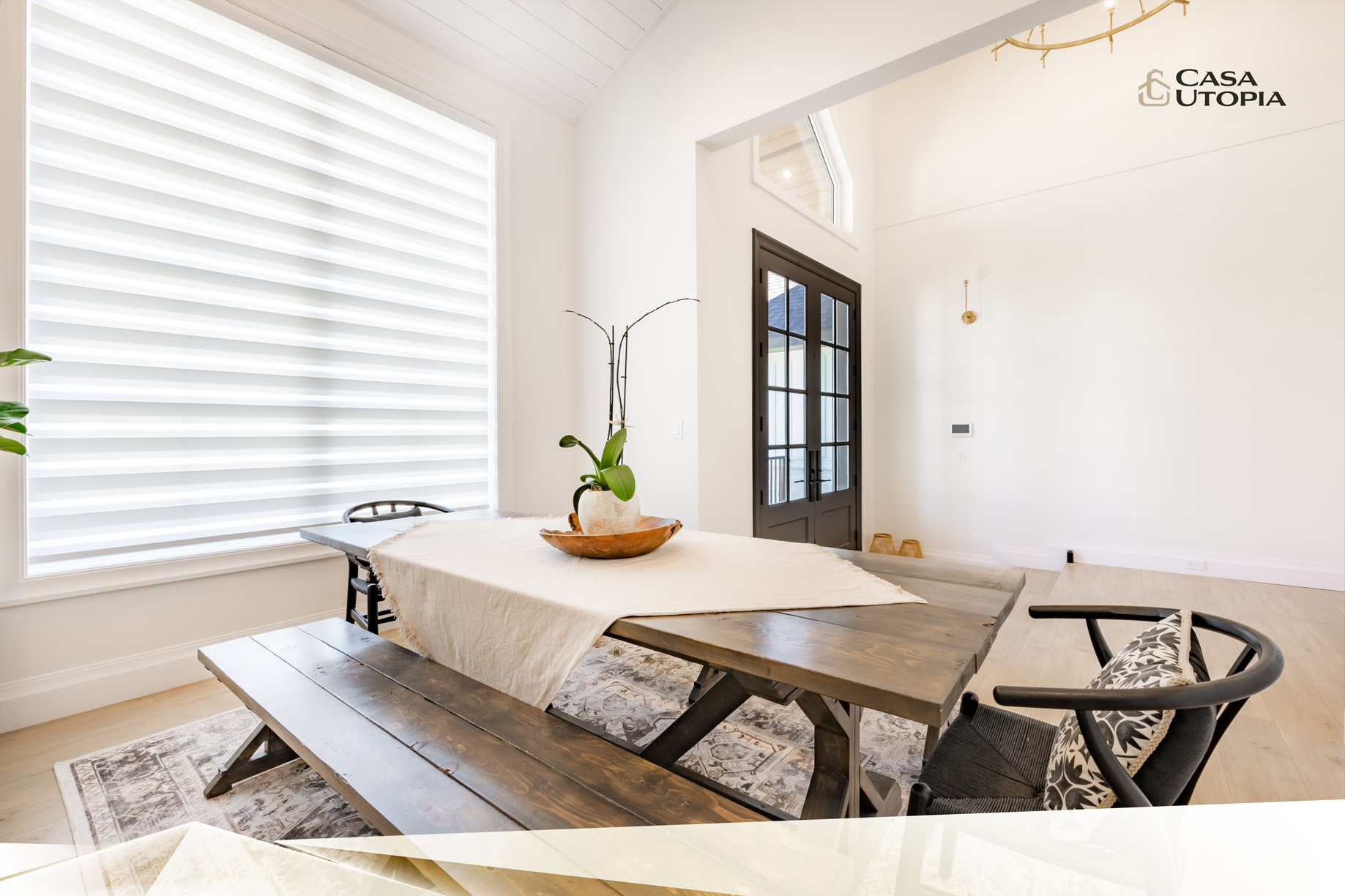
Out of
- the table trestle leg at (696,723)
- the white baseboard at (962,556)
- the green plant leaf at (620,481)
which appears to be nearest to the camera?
the table trestle leg at (696,723)

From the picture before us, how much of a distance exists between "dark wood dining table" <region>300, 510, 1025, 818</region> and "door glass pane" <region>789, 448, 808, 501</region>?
255cm

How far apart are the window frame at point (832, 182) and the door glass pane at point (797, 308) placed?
1.82ft

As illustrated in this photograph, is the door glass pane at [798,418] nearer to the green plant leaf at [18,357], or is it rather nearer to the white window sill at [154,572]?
the white window sill at [154,572]

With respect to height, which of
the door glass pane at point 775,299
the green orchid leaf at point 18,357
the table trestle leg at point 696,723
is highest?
the door glass pane at point 775,299

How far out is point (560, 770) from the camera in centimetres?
102

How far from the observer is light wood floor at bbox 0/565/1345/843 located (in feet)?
5.43

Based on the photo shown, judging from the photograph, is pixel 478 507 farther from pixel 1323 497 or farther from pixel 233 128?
pixel 1323 497

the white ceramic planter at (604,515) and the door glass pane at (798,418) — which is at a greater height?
the door glass pane at (798,418)

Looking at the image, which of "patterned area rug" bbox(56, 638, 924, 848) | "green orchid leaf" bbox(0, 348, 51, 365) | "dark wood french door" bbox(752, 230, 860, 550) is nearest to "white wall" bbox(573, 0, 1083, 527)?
"dark wood french door" bbox(752, 230, 860, 550)

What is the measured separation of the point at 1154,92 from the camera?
4105 mm

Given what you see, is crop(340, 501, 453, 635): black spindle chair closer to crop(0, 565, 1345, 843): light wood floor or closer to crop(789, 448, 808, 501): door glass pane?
crop(0, 565, 1345, 843): light wood floor

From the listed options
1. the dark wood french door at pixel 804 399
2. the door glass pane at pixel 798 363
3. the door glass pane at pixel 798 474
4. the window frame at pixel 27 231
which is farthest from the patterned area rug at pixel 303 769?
the door glass pane at pixel 798 363

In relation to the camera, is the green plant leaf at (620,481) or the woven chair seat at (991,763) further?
the green plant leaf at (620,481)

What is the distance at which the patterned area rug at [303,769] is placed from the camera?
1521 millimetres
